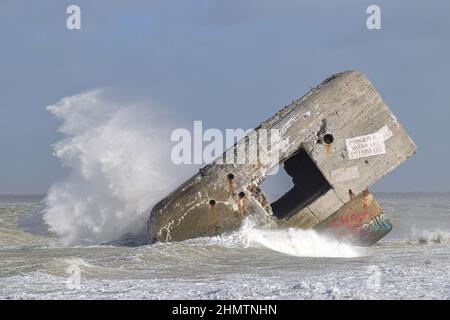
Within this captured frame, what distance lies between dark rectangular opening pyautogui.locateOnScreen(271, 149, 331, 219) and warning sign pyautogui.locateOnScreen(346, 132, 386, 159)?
112 centimetres

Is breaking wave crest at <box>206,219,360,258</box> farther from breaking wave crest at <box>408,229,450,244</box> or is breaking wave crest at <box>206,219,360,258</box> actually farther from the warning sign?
breaking wave crest at <box>408,229,450,244</box>

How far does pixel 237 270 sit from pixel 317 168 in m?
2.94

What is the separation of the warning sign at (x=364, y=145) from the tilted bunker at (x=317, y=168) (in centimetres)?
1

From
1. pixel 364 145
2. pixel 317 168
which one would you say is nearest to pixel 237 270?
pixel 317 168

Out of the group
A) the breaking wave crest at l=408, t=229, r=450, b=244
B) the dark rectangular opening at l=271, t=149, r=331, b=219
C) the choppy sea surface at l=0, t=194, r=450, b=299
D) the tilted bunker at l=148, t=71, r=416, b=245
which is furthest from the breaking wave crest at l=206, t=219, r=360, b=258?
the breaking wave crest at l=408, t=229, r=450, b=244

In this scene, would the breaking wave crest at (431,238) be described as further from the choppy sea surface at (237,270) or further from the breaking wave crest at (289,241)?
the breaking wave crest at (289,241)

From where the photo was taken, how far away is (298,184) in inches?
455

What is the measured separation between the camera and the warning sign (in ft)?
30.2

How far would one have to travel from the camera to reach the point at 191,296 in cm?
500

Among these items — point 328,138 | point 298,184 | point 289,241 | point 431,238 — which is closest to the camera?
point 289,241

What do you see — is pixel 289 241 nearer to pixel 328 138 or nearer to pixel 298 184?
pixel 328 138

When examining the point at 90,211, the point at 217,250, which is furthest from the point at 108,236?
the point at 217,250

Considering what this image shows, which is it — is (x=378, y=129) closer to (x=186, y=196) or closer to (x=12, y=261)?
(x=186, y=196)
